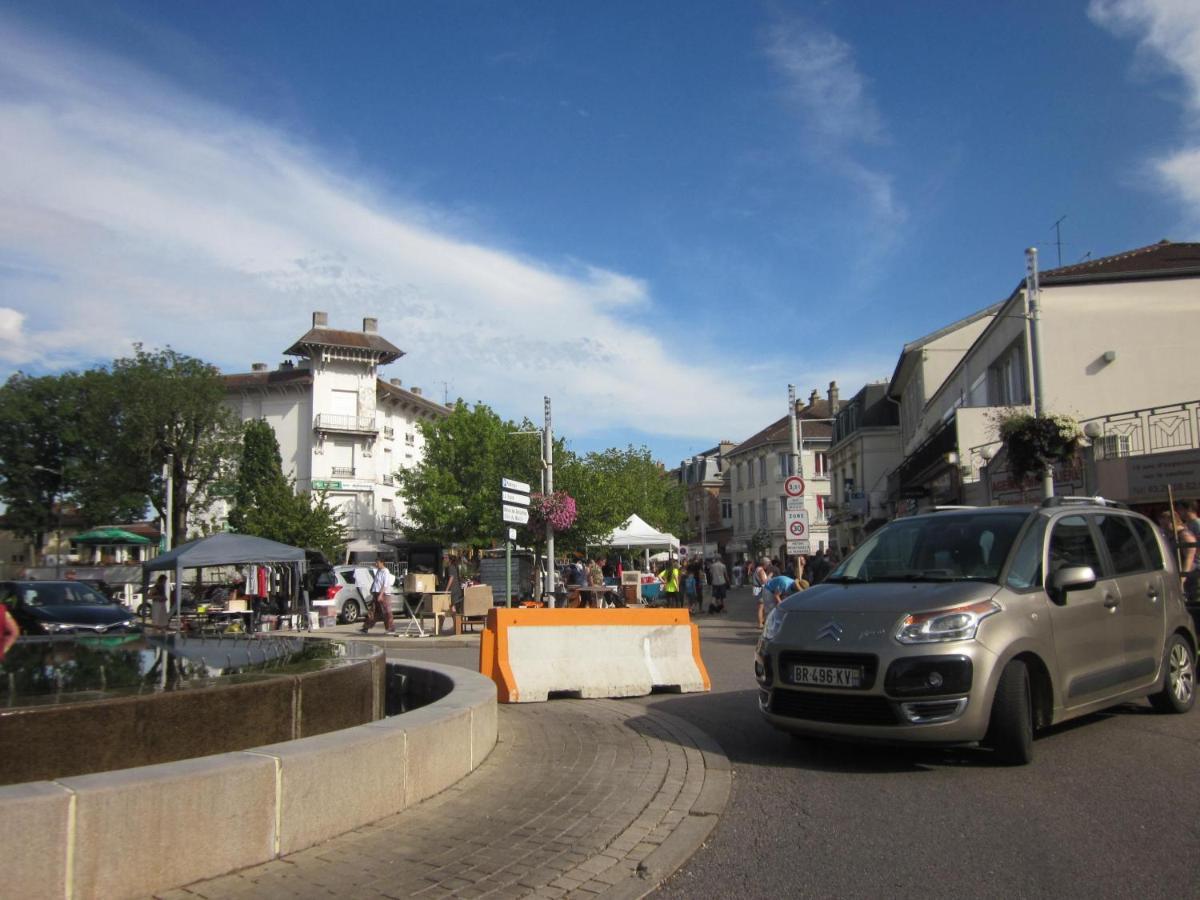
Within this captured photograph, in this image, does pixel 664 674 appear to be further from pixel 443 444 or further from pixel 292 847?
pixel 443 444

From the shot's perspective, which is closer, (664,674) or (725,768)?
(725,768)

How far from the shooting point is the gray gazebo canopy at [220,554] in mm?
20609

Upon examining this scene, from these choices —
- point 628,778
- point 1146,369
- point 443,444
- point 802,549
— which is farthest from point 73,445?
point 628,778

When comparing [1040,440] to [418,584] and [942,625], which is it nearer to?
[942,625]

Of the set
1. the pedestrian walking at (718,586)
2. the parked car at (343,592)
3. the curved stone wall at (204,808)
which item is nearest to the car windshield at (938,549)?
the curved stone wall at (204,808)

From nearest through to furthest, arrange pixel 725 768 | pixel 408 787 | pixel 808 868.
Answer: pixel 808 868 < pixel 408 787 < pixel 725 768

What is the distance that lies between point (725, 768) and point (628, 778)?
732mm

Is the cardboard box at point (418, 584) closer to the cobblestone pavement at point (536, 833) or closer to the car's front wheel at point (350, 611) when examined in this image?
the car's front wheel at point (350, 611)

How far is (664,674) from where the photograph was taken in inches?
391

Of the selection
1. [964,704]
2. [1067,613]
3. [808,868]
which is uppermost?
[1067,613]

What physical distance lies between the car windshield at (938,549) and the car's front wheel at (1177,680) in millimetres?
2133

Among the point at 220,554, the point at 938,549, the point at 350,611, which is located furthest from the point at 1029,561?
the point at 350,611

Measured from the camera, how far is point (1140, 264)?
26.9m

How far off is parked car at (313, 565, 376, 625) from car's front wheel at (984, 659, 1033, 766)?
78.0 ft
